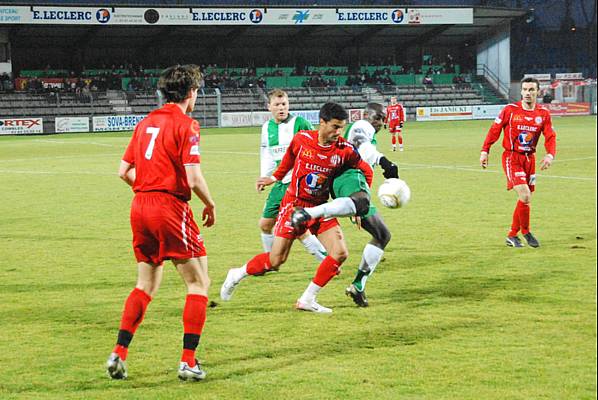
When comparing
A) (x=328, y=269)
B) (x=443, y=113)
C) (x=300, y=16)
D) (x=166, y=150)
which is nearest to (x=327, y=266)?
(x=328, y=269)

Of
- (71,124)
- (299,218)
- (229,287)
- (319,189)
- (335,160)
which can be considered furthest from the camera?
(71,124)

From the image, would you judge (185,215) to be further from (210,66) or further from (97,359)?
(210,66)

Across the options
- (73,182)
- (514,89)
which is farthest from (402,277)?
(514,89)

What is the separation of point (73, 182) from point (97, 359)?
1573 cm

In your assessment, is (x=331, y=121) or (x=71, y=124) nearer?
(x=331, y=121)

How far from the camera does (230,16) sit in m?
56.6

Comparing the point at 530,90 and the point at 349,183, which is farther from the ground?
the point at 530,90

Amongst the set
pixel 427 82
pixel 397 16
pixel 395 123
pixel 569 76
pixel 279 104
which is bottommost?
pixel 395 123

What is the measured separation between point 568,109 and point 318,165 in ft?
184

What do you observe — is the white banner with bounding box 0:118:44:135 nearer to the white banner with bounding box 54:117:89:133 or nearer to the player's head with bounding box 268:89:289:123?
the white banner with bounding box 54:117:89:133

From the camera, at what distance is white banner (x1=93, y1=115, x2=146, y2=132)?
161 feet

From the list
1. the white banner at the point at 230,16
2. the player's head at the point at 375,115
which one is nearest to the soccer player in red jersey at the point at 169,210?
the player's head at the point at 375,115

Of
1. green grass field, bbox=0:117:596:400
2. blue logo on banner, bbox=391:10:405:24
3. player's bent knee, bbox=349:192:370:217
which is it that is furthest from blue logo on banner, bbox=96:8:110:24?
player's bent knee, bbox=349:192:370:217

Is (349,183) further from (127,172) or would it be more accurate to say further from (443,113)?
(443,113)
